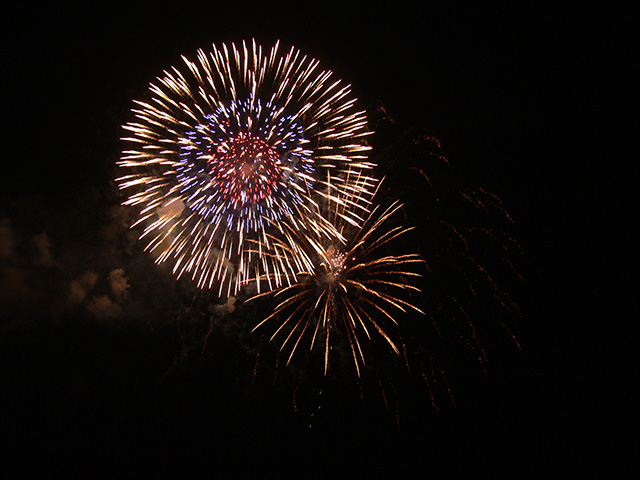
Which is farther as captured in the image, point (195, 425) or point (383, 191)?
point (195, 425)

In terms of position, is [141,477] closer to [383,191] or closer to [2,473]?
[2,473]

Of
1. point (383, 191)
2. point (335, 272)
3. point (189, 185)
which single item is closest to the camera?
point (189, 185)

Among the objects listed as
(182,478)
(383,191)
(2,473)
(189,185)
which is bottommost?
(182,478)

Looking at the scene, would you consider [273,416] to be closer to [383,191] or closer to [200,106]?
[383,191]

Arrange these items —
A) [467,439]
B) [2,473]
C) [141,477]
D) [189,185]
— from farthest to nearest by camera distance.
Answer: [141,477] < [2,473] < [467,439] < [189,185]

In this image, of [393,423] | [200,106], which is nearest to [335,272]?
[200,106]

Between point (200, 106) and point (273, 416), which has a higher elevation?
point (200, 106)
